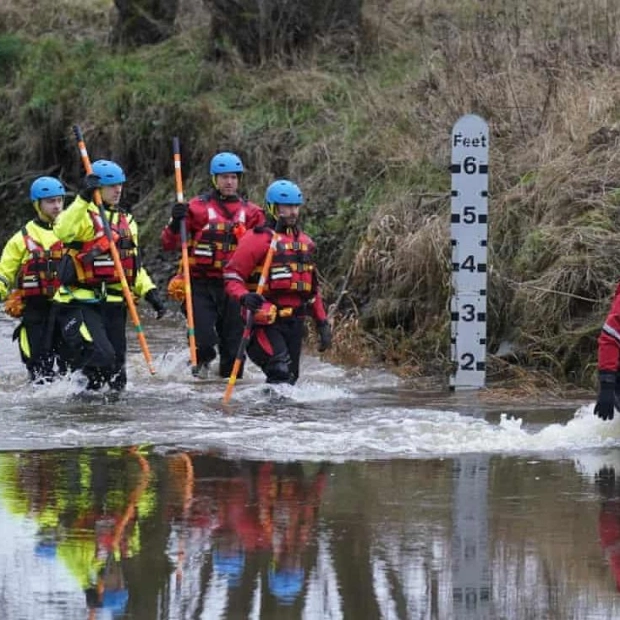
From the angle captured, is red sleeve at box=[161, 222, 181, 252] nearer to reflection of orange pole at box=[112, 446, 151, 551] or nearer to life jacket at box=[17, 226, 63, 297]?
life jacket at box=[17, 226, 63, 297]

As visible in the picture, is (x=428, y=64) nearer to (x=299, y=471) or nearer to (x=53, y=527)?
(x=299, y=471)

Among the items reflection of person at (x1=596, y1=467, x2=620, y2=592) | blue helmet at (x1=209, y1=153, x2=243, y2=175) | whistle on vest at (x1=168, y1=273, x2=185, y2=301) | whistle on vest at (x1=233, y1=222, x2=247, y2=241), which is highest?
blue helmet at (x1=209, y1=153, x2=243, y2=175)

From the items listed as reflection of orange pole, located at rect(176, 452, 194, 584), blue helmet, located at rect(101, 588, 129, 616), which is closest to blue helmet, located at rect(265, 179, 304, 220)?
reflection of orange pole, located at rect(176, 452, 194, 584)

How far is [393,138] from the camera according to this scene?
57.3ft

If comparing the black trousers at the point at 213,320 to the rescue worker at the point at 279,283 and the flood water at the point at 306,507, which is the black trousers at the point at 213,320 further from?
the rescue worker at the point at 279,283

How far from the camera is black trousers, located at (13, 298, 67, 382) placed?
13.2 metres

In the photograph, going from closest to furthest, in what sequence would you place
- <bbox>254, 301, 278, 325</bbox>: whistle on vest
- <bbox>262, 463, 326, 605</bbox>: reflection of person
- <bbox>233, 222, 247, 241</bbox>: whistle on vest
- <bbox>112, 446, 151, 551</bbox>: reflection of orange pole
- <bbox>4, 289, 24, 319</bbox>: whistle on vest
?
1. <bbox>262, 463, 326, 605</bbox>: reflection of person
2. <bbox>112, 446, 151, 551</bbox>: reflection of orange pole
3. <bbox>254, 301, 278, 325</bbox>: whistle on vest
4. <bbox>4, 289, 24, 319</bbox>: whistle on vest
5. <bbox>233, 222, 247, 241</bbox>: whistle on vest

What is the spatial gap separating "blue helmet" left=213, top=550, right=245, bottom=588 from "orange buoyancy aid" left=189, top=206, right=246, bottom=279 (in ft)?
21.6

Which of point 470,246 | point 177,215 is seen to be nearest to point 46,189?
point 177,215

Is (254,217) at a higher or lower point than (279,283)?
higher

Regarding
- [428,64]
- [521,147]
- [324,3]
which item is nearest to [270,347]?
[521,147]

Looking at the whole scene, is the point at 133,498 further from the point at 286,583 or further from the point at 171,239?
the point at 171,239

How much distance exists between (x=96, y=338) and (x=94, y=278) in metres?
0.45

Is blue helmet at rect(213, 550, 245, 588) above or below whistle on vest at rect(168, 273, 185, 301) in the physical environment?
below
